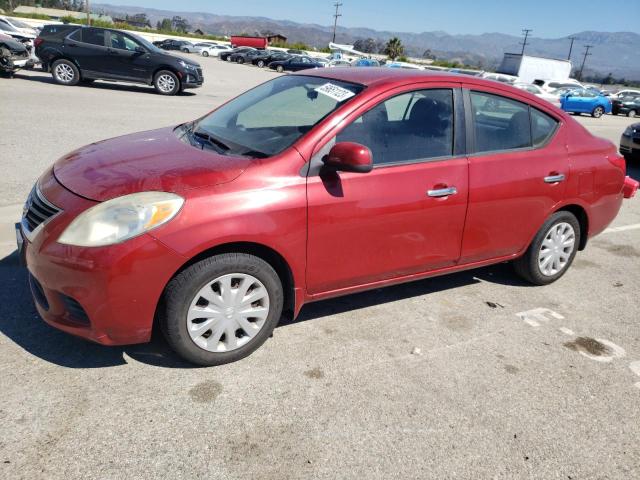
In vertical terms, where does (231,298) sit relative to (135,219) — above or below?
below

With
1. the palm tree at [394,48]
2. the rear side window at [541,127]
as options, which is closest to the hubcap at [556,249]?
the rear side window at [541,127]

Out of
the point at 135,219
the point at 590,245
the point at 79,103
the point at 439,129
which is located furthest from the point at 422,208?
the point at 79,103

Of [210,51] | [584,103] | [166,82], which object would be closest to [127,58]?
[166,82]

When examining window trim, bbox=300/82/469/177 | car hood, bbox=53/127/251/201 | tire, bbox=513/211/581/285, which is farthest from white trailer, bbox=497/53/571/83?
car hood, bbox=53/127/251/201

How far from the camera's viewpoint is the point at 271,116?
385 centimetres

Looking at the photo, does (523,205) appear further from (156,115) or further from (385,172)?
(156,115)

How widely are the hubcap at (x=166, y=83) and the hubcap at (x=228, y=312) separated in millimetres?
14353

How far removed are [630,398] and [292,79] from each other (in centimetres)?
311

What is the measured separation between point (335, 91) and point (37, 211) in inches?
76.5

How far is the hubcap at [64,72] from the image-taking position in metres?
15.1

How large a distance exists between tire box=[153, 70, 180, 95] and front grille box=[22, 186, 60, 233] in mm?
13725

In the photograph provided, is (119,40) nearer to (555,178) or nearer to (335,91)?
(335,91)

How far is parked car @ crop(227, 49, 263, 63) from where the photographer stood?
160ft

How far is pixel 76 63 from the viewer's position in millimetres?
15102
